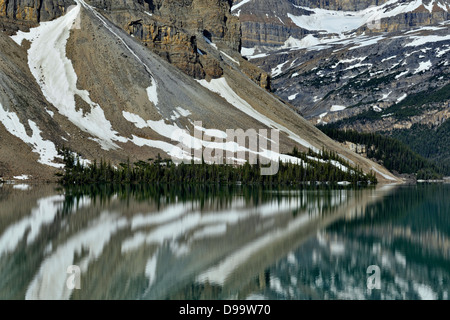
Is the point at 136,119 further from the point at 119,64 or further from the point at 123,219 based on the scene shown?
the point at 123,219

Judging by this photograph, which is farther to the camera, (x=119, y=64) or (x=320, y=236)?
(x=119, y=64)

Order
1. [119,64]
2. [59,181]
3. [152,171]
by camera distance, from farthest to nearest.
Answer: [119,64] < [152,171] < [59,181]

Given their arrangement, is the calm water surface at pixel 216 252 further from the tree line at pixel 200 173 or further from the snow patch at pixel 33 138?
the snow patch at pixel 33 138

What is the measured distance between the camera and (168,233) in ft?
181

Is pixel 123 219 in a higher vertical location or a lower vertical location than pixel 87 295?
higher

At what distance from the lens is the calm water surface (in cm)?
3584

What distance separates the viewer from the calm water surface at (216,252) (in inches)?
1411

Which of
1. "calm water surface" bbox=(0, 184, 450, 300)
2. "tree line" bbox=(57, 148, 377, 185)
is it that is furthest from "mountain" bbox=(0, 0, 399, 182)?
"calm water surface" bbox=(0, 184, 450, 300)

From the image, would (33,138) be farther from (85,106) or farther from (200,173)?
(200,173)

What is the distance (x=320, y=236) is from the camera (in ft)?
185
